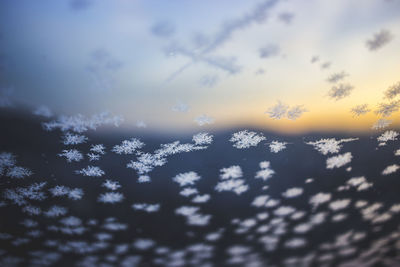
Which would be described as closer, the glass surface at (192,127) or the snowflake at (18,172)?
the glass surface at (192,127)

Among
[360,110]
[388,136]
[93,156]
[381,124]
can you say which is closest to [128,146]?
[93,156]

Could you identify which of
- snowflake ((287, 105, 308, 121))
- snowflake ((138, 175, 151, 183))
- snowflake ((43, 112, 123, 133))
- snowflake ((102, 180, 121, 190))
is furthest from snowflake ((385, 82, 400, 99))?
snowflake ((102, 180, 121, 190))

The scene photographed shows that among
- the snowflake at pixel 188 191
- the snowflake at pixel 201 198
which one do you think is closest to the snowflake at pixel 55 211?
the snowflake at pixel 188 191

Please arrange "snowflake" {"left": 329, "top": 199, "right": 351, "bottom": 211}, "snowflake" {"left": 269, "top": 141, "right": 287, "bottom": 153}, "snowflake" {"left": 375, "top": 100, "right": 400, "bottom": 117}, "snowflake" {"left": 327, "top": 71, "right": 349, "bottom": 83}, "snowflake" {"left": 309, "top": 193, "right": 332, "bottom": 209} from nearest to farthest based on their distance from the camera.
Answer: "snowflake" {"left": 327, "top": 71, "right": 349, "bottom": 83} → "snowflake" {"left": 375, "top": 100, "right": 400, "bottom": 117} → "snowflake" {"left": 269, "top": 141, "right": 287, "bottom": 153} → "snowflake" {"left": 309, "top": 193, "right": 332, "bottom": 209} → "snowflake" {"left": 329, "top": 199, "right": 351, "bottom": 211}

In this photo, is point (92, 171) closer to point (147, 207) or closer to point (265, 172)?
point (147, 207)

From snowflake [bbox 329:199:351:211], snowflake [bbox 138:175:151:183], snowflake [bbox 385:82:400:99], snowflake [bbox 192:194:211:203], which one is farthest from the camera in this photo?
snowflake [bbox 329:199:351:211]

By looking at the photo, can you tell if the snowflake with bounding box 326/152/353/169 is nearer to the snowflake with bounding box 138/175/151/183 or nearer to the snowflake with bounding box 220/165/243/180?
the snowflake with bounding box 220/165/243/180

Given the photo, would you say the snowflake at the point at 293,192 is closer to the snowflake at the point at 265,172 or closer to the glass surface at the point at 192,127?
the glass surface at the point at 192,127
